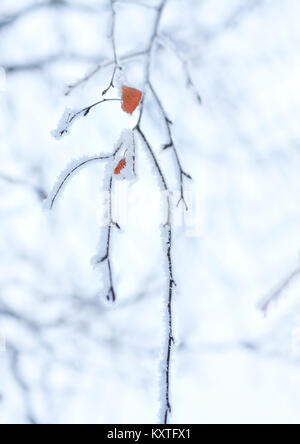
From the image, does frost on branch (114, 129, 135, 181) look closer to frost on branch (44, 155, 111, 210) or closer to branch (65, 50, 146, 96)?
frost on branch (44, 155, 111, 210)

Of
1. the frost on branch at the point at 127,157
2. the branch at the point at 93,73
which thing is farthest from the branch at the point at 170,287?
the branch at the point at 93,73

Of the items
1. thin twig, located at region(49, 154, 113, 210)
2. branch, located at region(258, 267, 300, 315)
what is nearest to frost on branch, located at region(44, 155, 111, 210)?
thin twig, located at region(49, 154, 113, 210)

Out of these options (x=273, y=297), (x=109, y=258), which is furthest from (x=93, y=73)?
(x=273, y=297)

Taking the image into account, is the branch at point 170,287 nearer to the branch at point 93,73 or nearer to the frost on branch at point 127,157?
the frost on branch at point 127,157

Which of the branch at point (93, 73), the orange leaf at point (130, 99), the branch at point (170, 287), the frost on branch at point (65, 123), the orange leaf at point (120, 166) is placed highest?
the branch at point (93, 73)
